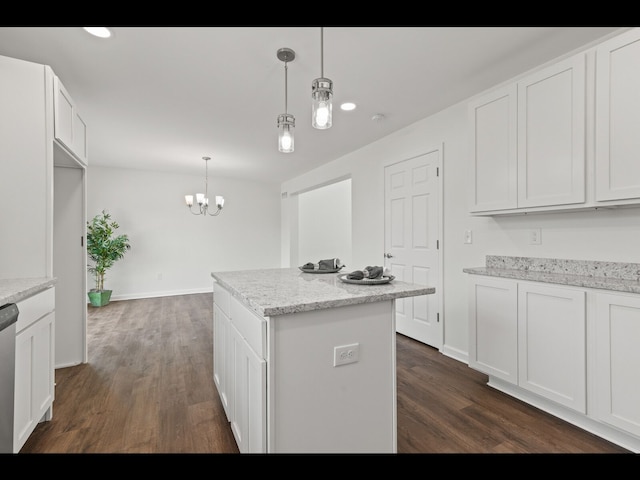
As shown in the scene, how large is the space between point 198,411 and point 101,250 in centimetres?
409

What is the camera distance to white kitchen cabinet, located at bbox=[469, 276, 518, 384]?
83.6 inches

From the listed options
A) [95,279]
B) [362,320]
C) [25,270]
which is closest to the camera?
[362,320]

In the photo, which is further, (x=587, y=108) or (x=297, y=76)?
(x=297, y=76)

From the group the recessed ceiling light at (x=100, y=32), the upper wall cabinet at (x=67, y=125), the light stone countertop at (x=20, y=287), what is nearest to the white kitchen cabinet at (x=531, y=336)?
the light stone countertop at (x=20, y=287)

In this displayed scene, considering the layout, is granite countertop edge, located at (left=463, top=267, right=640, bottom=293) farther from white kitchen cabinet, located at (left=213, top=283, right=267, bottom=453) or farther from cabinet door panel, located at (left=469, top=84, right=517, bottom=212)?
white kitchen cabinet, located at (left=213, top=283, right=267, bottom=453)

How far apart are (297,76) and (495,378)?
2.73m

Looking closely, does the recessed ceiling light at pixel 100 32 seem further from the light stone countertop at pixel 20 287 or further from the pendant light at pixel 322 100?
the light stone countertop at pixel 20 287

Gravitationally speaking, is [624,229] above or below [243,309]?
above

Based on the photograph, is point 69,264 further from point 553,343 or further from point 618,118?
point 618,118

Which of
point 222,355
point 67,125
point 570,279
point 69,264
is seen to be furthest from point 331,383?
point 69,264

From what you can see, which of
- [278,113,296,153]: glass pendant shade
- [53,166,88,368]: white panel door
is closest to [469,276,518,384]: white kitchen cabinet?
[278,113,296,153]: glass pendant shade
